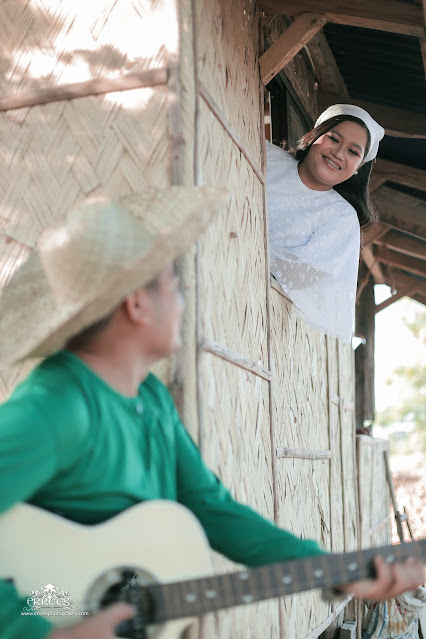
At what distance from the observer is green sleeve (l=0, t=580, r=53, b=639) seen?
1684mm

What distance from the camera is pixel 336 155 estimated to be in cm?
453

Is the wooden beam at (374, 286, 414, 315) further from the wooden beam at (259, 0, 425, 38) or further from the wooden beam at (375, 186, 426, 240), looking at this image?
the wooden beam at (259, 0, 425, 38)

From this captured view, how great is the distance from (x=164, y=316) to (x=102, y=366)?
220mm

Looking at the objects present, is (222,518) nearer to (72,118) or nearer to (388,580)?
(388,580)

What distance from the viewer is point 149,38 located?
293 cm

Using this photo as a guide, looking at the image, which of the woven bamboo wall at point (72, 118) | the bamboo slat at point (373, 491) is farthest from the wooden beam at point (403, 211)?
the woven bamboo wall at point (72, 118)

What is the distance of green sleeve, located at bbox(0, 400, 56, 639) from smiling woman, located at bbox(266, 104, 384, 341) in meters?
2.63

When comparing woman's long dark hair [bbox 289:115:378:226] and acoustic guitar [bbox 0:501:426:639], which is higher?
woman's long dark hair [bbox 289:115:378:226]

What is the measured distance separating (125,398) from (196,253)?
32.6 inches

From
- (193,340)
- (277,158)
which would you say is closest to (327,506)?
(277,158)

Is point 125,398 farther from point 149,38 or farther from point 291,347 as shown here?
point 291,347

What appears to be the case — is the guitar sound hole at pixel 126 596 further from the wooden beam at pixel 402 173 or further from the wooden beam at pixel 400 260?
the wooden beam at pixel 400 260

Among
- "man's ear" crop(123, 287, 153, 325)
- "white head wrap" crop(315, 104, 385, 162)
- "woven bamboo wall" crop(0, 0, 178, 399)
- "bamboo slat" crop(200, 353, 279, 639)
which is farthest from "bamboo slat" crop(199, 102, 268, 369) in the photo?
"white head wrap" crop(315, 104, 385, 162)

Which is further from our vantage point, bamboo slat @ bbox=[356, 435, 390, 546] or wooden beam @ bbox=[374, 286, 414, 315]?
wooden beam @ bbox=[374, 286, 414, 315]
